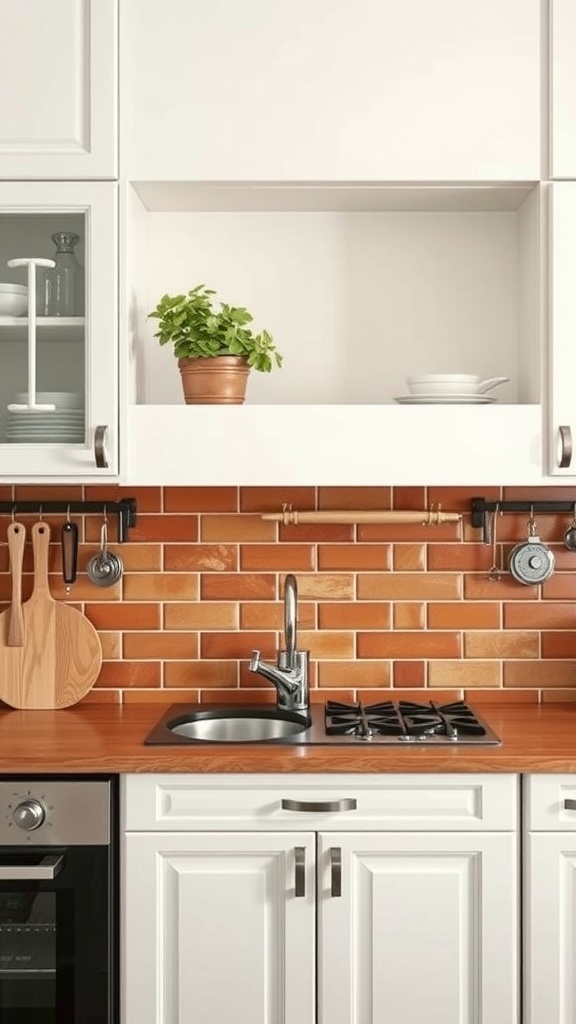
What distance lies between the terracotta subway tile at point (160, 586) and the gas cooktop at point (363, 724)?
0.27 meters

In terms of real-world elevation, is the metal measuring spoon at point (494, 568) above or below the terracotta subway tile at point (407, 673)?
above

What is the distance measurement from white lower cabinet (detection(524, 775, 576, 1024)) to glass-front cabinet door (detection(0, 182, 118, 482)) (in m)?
1.10

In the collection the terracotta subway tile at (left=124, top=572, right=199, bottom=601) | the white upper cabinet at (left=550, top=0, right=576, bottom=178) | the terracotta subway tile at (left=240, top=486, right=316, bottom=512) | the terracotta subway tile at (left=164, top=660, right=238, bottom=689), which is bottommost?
the terracotta subway tile at (left=164, top=660, right=238, bottom=689)

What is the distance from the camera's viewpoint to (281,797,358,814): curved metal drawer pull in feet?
7.40

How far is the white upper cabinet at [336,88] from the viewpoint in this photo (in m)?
2.46

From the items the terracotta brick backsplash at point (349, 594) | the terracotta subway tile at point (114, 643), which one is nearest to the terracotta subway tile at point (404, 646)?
the terracotta brick backsplash at point (349, 594)

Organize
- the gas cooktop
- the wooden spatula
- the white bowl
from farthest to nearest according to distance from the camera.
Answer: the wooden spatula → the white bowl → the gas cooktop

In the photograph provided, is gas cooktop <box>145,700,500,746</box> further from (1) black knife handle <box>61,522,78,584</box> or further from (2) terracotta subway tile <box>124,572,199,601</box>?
(1) black knife handle <box>61,522,78,584</box>

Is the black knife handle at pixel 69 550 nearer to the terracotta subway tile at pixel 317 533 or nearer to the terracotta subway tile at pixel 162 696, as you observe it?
the terracotta subway tile at pixel 162 696

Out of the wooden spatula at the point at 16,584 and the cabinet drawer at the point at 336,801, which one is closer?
the cabinet drawer at the point at 336,801

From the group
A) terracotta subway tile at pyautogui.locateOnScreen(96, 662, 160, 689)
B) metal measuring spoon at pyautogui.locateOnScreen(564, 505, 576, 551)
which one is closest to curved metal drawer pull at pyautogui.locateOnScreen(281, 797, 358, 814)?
terracotta subway tile at pyautogui.locateOnScreen(96, 662, 160, 689)

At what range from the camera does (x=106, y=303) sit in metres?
2.45

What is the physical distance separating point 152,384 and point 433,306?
0.70 meters

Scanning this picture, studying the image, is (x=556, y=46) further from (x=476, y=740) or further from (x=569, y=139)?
(x=476, y=740)
